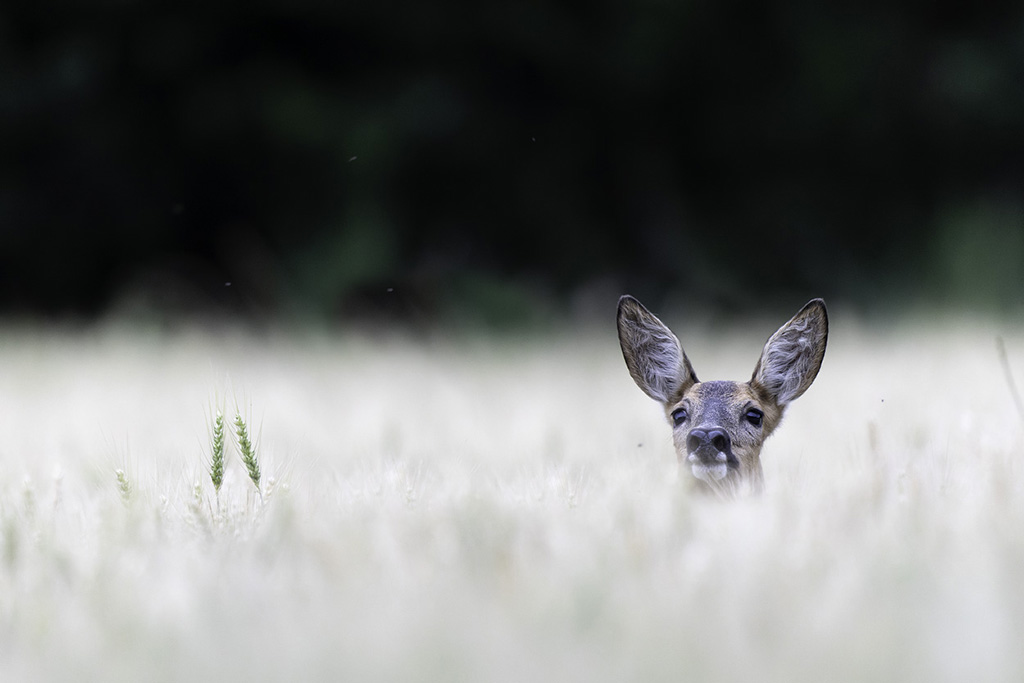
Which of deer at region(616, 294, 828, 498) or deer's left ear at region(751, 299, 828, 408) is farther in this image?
deer's left ear at region(751, 299, 828, 408)

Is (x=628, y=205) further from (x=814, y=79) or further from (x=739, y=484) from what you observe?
(x=739, y=484)

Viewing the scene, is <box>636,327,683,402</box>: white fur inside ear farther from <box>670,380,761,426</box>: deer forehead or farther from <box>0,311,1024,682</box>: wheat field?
<box>0,311,1024,682</box>: wheat field

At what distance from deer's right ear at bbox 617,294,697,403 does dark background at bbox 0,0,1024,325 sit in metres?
5.43

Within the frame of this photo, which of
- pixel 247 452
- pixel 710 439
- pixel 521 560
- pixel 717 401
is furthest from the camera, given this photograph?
pixel 717 401

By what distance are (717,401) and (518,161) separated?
277 inches

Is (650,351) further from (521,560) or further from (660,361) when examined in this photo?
(521,560)

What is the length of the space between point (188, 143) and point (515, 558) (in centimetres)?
787

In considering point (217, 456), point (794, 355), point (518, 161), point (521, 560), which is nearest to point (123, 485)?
point (217, 456)

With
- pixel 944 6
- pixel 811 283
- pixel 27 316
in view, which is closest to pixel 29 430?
pixel 27 316

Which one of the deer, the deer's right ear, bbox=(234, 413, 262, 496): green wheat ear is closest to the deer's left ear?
the deer

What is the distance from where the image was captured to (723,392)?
253cm

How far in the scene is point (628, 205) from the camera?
383 inches

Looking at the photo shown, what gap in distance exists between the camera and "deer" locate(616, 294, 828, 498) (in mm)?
2371

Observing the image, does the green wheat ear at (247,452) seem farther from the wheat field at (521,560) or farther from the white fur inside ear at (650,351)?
the white fur inside ear at (650,351)
